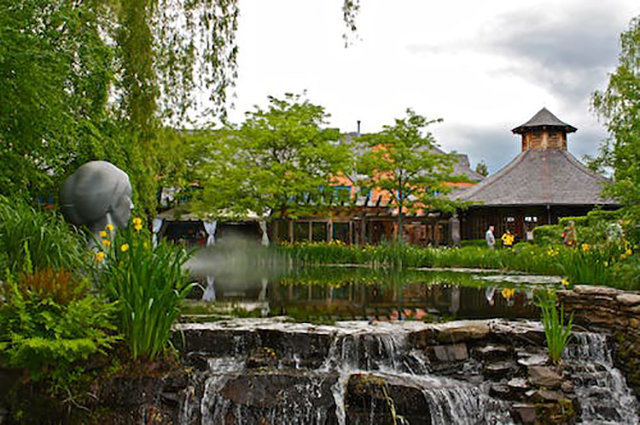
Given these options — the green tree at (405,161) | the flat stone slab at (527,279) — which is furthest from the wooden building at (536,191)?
the flat stone slab at (527,279)

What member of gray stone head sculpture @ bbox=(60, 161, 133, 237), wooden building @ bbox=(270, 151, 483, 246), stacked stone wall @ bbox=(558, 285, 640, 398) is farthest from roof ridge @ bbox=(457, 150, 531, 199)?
gray stone head sculpture @ bbox=(60, 161, 133, 237)

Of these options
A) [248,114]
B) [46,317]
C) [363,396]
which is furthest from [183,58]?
[248,114]

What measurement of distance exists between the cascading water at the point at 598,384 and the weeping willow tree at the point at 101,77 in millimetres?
4341

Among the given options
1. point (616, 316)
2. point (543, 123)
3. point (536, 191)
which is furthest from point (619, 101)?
point (616, 316)

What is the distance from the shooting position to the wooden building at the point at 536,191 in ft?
86.7

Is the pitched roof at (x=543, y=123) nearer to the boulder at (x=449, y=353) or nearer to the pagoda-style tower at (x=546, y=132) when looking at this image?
the pagoda-style tower at (x=546, y=132)

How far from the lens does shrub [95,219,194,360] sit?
483 cm

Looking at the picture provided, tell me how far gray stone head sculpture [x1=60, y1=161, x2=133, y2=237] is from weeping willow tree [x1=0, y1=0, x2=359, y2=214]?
55 cm

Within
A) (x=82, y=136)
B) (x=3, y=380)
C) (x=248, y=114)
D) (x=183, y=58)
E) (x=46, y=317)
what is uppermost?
(x=248, y=114)

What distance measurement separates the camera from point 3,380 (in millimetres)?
4695

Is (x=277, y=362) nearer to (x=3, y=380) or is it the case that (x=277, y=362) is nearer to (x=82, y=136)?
(x=3, y=380)

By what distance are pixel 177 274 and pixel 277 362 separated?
161cm

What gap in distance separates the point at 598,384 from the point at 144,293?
15.5 ft

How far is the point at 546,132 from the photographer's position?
102ft
